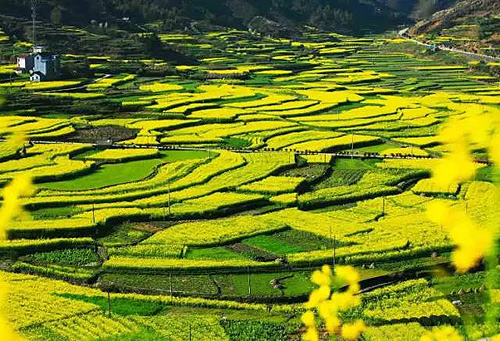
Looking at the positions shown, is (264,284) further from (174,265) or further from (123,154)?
(123,154)

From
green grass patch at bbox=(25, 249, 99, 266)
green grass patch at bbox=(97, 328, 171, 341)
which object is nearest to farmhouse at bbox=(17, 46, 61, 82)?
green grass patch at bbox=(25, 249, 99, 266)

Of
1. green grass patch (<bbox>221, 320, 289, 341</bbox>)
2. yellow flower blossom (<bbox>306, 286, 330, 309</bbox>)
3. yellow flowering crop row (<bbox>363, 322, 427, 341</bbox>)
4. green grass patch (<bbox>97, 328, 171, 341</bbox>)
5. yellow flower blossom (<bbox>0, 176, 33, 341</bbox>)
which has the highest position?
yellow flower blossom (<bbox>0, 176, 33, 341</bbox>)

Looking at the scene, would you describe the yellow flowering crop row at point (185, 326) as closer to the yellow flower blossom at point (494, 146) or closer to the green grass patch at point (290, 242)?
the green grass patch at point (290, 242)

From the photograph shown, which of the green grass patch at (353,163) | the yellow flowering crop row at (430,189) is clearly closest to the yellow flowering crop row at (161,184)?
the green grass patch at (353,163)

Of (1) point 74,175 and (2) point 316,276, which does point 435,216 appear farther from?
(1) point 74,175

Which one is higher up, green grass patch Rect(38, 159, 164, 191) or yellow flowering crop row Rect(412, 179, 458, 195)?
yellow flowering crop row Rect(412, 179, 458, 195)

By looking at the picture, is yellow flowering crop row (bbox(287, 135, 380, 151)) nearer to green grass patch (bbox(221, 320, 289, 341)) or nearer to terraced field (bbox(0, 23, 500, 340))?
terraced field (bbox(0, 23, 500, 340))

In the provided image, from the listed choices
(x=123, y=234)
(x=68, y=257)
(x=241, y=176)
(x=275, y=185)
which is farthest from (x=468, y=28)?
(x=68, y=257)
